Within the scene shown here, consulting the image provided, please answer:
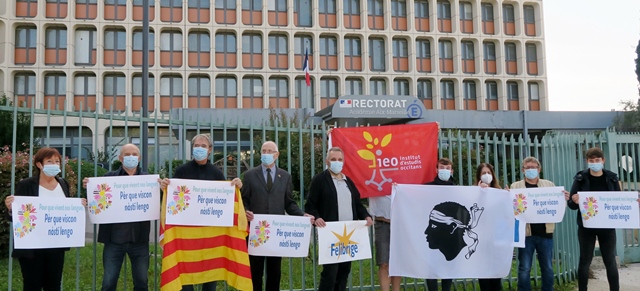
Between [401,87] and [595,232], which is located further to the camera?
[401,87]

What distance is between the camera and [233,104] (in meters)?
32.8

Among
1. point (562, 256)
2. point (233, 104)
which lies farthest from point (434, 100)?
point (562, 256)

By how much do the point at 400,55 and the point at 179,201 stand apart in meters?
32.2

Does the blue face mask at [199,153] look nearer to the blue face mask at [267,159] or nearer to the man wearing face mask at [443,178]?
the blue face mask at [267,159]

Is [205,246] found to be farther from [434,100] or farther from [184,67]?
[434,100]

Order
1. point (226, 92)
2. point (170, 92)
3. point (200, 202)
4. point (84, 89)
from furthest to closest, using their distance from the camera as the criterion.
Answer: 1. point (226, 92)
2. point (170, 92)
3. point (84, 89)
4. point (200, 202)

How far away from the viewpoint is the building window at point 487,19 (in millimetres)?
36938

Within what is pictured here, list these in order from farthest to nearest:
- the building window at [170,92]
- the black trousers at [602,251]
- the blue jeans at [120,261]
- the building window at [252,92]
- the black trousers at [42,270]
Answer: the building window at [252,92] < the building window at [170,92] < the black trousers at [602,251] < the blue jeans at [120,261] < the black trousers at [42,270]

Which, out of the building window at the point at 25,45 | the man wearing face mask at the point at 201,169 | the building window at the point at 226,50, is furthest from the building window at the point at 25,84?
the man wearing face mask at the point at 201,169

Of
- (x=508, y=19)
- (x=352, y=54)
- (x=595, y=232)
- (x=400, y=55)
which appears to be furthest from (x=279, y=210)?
(x=508, y=19)

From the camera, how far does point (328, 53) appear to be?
3434cm

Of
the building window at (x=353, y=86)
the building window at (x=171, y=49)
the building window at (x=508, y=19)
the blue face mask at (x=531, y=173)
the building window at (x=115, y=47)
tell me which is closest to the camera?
the blue face mask at (x=531, y=173)

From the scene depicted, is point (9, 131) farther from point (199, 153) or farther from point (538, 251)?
point (538, 251)

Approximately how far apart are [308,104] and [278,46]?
15.2 ft
